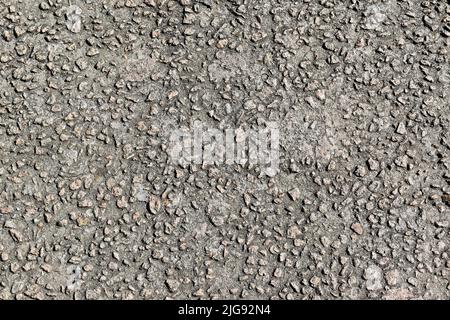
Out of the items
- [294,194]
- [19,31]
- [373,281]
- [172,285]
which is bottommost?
[172,285]

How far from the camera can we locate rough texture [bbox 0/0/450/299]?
1773mm

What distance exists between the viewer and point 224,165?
1845mm

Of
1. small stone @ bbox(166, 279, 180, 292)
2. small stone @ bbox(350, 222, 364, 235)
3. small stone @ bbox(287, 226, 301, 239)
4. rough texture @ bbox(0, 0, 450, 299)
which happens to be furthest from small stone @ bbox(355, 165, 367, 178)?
small stone @ bbox(166, 279, 180, 292)

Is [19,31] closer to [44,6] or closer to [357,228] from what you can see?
[44,6]

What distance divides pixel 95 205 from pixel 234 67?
602 mm

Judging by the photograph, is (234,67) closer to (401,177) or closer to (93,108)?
(93,108)

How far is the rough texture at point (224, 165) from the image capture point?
1.77 meters

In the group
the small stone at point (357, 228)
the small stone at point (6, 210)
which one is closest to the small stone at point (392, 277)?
the small stone at point (357, 228)

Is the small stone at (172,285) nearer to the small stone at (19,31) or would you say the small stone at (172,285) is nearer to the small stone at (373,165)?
the small stone at (373,165)

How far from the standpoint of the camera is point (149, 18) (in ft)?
6.40

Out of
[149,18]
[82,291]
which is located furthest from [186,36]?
[82,291]

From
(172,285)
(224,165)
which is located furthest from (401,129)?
(172,285)

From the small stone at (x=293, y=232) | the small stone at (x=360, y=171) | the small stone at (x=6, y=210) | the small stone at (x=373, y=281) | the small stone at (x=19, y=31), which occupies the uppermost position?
the small stone at (x=19, y=31)

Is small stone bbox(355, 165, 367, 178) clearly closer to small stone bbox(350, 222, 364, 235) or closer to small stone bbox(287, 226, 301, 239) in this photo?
small stone bbox(350, 222, 364, 235)
